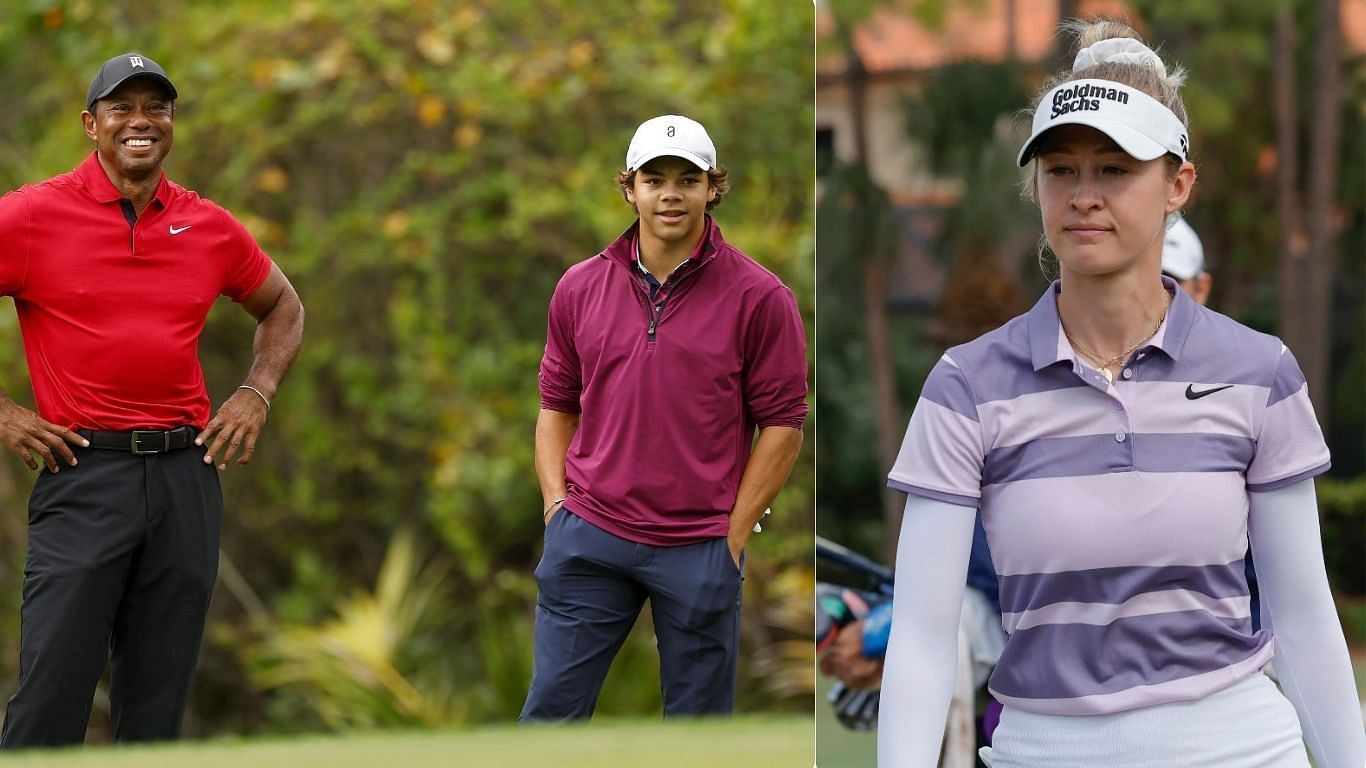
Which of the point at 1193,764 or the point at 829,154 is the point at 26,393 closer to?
the point at 829,154

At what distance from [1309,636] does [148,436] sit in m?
2.84

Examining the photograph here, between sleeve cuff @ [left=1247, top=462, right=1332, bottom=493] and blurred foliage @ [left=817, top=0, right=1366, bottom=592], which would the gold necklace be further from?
blurred foliage @ [left=817, top=0, right=1366, bottom=592]

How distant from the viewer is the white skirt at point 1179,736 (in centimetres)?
215

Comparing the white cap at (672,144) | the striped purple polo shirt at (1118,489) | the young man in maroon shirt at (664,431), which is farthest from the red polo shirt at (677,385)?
the striped purple polo shirt at (1118,489)

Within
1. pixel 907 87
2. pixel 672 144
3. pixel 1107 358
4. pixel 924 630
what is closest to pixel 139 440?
pixel 672 144

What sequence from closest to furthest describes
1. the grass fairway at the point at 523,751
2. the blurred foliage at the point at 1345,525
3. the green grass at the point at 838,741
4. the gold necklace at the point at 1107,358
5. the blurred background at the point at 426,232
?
1. the gold necklace at the point at 1107,358
2. the grass fairway at the point at 523,751
3. the green grass at the point at 838,741
4. the blurred foliage at the point at 1345,525
5. the blurred background at the point at 426,232

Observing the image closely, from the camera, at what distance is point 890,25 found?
19.9 ft

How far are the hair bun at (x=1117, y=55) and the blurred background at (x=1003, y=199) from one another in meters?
3.52

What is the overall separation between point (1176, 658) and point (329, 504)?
6.28 metres

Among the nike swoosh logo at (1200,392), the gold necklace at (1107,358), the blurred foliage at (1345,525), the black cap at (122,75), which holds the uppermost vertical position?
the black cap at (122,75)

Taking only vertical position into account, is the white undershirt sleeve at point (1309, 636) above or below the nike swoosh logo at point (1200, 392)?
below

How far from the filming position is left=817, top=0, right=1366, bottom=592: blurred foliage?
5996 mm

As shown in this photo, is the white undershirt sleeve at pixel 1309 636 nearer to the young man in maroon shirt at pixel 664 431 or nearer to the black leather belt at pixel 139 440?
the young man in maroon shirt at pixel 664 431

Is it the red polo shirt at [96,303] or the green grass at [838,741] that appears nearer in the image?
the red polo shirt at [96,303]
